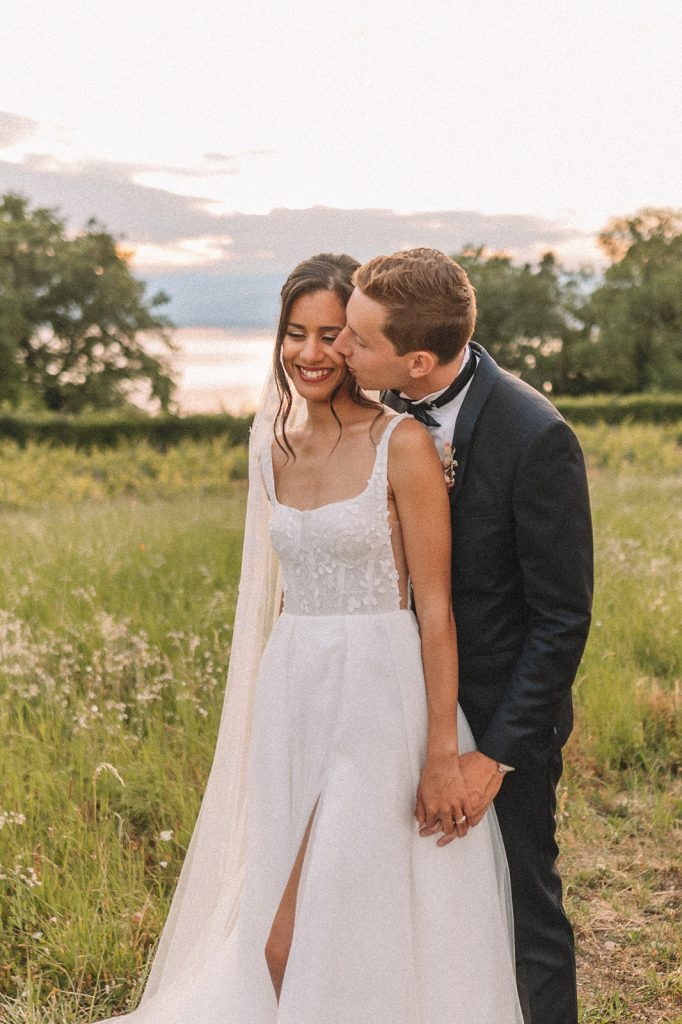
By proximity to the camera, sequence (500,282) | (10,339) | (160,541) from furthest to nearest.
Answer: (500,282) < (10,339) < (160,541)

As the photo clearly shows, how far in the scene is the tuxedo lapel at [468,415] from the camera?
229cm

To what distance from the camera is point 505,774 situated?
2.42 m

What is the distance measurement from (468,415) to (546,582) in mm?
436

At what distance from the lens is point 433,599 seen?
227 cm

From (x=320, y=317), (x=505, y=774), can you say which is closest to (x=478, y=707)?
(x=505, y=774)

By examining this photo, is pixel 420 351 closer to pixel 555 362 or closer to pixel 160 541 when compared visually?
pixel 160 541

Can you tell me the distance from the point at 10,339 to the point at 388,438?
33967mm

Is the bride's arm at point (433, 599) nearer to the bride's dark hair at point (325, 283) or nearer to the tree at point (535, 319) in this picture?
the bride's dark hair at point (325, 283)

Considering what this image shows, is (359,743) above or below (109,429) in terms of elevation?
above

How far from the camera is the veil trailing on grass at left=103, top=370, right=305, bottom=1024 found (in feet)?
9.46

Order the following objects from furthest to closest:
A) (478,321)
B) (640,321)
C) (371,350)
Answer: (640,321), (478,321), (371,350)

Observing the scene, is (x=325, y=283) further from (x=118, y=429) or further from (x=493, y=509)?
(x=118, y=429)

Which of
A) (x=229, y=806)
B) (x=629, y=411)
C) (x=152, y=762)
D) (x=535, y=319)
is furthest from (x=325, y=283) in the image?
(x=535, y=319)

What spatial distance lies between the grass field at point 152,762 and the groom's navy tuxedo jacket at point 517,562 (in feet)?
4.91
